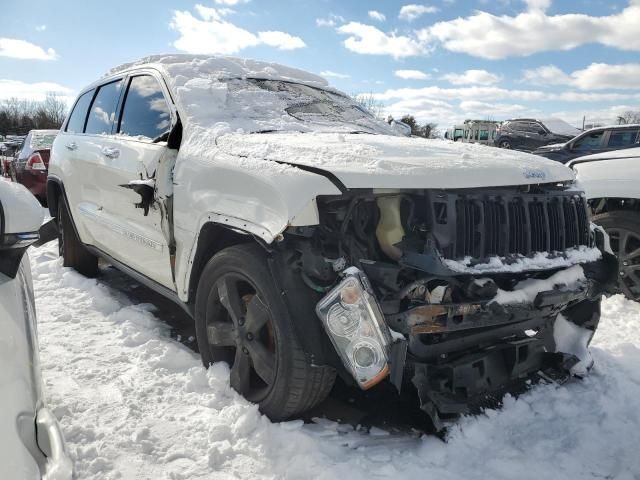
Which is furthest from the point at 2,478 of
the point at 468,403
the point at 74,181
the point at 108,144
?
the point at 74,181

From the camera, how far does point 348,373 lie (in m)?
2.18

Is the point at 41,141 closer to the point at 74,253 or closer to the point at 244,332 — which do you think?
the point at 74,253

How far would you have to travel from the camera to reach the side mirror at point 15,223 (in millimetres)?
1447

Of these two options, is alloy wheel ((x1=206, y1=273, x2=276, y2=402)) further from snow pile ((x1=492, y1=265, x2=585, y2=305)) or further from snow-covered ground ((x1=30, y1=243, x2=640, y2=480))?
snow pile ((x1=492, y1=265, x2=585, y2=305))

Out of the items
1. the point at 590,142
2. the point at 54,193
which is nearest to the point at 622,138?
the point at 590,142

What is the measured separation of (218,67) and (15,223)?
2607 mm

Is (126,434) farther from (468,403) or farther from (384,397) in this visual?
(468,403)

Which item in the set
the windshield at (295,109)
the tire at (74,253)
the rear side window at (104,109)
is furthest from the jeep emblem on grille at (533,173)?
the tire at (74,253)

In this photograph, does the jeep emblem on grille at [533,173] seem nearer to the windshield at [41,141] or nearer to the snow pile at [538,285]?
the snow pile at [538,285]

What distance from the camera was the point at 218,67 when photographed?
148 inches

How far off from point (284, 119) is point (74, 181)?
240 cm

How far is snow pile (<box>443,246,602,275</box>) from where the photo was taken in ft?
7.25

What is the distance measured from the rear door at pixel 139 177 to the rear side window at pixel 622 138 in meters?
9.73

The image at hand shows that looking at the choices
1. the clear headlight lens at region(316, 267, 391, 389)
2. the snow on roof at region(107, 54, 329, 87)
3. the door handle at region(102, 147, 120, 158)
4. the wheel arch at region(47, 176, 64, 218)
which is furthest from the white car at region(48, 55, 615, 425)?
the wheel arch at region(47, 176, 64, 218)
